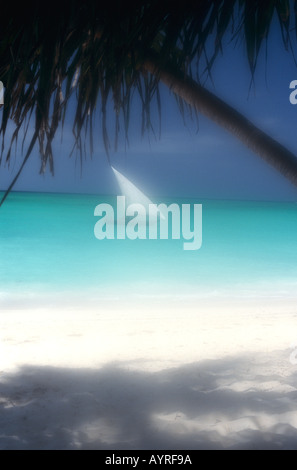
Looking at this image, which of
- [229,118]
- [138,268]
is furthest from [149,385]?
[138,268]

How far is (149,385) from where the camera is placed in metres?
2.17

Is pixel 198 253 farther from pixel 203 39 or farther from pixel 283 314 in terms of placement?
pixel 203 39

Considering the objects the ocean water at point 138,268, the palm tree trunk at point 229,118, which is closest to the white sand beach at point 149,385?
the palm tree trunk at point 229,118

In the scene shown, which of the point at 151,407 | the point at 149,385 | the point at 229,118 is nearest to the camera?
the point at 229,118

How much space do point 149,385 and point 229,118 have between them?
4.76ft

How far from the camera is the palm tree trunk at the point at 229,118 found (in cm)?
100

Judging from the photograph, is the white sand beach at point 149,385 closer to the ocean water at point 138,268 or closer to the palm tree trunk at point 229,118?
the palm tree trunk at point 229,118

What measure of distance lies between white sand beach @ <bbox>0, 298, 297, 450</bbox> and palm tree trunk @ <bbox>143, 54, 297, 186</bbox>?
3.40 feet

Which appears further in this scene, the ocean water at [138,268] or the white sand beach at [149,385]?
the ocean water at [138,268]

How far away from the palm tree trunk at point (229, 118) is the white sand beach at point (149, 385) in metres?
1.04

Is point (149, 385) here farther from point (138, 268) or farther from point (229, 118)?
point (138, 268)

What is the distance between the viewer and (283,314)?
14.2 ft

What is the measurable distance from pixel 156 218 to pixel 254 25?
19.5 metres

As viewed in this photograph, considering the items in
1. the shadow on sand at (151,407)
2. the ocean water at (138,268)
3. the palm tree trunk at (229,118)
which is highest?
the ocean water at (138,268)
